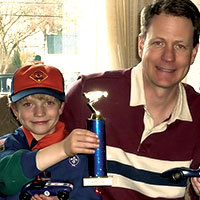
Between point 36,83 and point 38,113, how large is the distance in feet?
0.35

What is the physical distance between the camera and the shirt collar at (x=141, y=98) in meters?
1.50

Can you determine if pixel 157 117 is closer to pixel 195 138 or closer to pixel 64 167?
pixel 195 138

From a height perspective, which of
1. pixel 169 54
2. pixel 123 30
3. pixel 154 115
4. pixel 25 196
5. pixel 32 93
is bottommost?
pixel 25 196

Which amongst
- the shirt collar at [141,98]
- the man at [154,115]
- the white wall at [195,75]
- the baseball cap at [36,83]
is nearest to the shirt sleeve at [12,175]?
the baseball cap at [36,83]

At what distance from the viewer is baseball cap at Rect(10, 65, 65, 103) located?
127cm

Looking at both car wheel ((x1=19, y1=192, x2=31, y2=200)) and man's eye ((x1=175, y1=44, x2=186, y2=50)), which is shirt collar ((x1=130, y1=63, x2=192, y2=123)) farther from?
car wheel ((x1=19, y1=192, x2=31, y2=200))

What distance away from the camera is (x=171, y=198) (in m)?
1.50

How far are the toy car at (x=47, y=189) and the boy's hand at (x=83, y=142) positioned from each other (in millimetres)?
111

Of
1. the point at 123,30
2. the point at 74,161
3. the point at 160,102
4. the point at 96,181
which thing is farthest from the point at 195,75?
the point at 96,181

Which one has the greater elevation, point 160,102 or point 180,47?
point 180,47

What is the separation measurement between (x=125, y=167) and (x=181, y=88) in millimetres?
418

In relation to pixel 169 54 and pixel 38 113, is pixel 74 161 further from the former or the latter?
pixel 169 54

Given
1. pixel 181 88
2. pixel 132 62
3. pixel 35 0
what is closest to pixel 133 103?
pixel 181 88

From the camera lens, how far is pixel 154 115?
154 cm
